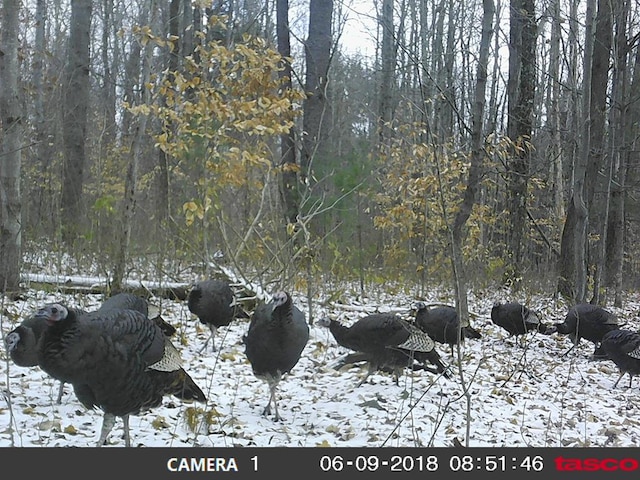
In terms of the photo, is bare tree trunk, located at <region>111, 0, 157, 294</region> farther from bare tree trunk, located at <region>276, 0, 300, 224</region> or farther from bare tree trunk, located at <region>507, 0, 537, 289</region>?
bare tree trunk, located at <region>507, 0, 537, 289</region>

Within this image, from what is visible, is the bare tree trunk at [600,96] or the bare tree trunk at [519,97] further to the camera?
the bare tree trunk at [519,97]

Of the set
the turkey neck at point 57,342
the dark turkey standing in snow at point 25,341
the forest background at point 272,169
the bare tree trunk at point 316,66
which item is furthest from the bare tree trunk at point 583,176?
the turkey neck at point 57,342

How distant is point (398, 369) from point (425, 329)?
4.21 feet

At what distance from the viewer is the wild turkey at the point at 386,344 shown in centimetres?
616

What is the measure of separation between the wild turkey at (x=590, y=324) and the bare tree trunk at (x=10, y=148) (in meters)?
7.26

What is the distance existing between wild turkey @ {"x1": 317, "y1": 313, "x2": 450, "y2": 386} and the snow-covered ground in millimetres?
260

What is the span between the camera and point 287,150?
10891 millimetres

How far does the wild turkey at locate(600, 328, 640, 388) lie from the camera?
7066 millimetres

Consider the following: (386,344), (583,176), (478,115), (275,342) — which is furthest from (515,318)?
(275,342)

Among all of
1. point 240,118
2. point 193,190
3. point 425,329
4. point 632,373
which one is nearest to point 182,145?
point 240,118

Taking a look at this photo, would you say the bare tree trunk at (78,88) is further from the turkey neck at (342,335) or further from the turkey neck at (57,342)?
the turkey neck at (57,342)

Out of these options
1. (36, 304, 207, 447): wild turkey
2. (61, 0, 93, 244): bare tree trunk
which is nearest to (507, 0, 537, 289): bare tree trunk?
(61, 0, 93, 244): bare tree trunk

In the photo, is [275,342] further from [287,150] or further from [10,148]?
[287,150]
